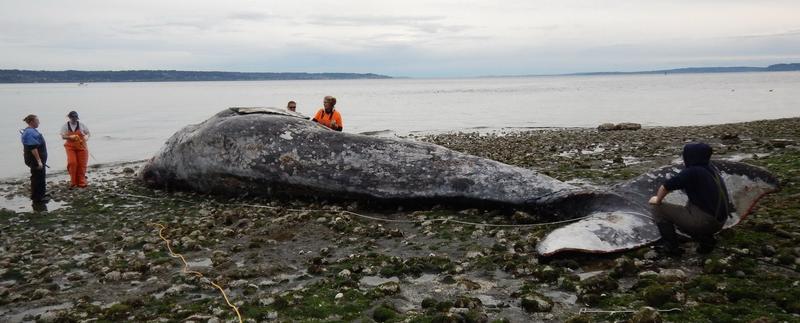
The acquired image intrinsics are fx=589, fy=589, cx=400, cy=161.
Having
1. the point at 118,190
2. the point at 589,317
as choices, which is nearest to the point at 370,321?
the point at 589,317

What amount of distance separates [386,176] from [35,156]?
297 inches

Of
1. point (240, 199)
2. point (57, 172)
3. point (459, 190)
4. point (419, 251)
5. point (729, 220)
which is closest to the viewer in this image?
point (729, 220)

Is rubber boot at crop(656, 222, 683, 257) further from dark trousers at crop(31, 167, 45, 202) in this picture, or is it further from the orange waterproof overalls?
the orange waterproof overalls

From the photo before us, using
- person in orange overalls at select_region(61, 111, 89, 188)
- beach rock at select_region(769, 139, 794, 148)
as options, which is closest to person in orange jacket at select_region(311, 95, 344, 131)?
person in orange overalls at select_region(61, 111, 89, 188)

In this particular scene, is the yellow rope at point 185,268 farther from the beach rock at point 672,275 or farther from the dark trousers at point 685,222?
the dark trousers at point 685,222

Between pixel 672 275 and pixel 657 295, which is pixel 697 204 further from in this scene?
pixel 657 295

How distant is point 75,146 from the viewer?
516 inches

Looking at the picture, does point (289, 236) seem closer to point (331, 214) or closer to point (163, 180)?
point (331, 214)

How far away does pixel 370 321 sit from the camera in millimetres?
5020

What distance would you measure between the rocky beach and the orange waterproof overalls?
9.88 feet

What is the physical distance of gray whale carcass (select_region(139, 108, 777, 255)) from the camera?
21.3 ft

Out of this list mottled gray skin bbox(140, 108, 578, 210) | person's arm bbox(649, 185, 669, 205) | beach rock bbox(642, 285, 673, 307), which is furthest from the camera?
mottled gray skin bbox(140, 108, 578, 210)

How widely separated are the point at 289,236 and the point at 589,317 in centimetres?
447

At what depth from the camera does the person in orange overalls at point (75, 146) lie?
13.0 metres
